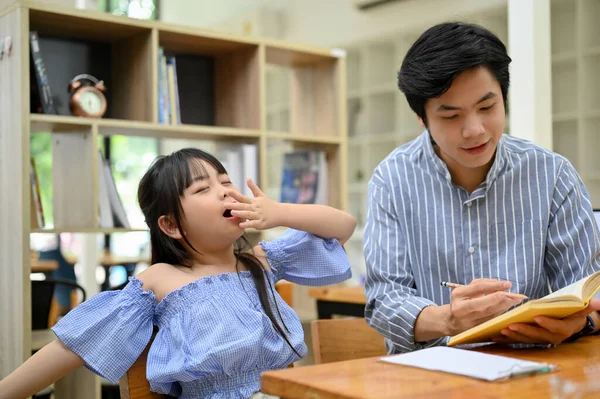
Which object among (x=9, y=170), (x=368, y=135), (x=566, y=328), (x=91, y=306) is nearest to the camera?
(x=566, y=328)

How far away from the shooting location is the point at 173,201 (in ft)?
5.37

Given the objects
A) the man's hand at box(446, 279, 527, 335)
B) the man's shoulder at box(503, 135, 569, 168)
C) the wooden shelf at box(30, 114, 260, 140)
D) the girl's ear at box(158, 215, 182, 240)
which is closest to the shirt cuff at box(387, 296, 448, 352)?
the man's hand at box(446, 279, 527, 335)

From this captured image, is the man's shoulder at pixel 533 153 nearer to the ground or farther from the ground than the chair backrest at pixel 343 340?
farther from the ground

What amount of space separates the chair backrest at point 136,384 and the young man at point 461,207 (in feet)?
1.66

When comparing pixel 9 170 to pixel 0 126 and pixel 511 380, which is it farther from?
pixel 511 380

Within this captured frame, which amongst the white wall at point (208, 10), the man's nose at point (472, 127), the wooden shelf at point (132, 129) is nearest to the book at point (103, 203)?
the wooden shelf at point (132, 129)

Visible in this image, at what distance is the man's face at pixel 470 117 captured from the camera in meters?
1.47

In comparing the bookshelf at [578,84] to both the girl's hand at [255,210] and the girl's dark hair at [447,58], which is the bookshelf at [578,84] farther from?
the girl's hand at [255,210]

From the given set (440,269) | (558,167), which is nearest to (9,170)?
(440,269)

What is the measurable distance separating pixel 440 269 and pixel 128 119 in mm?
1935

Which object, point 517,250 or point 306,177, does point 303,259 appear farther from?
point 306,177

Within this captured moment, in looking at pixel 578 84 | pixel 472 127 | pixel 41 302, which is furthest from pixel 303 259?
pixel 578 84

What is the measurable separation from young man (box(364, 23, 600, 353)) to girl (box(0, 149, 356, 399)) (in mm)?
192

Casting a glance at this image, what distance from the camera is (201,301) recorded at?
1568mm
